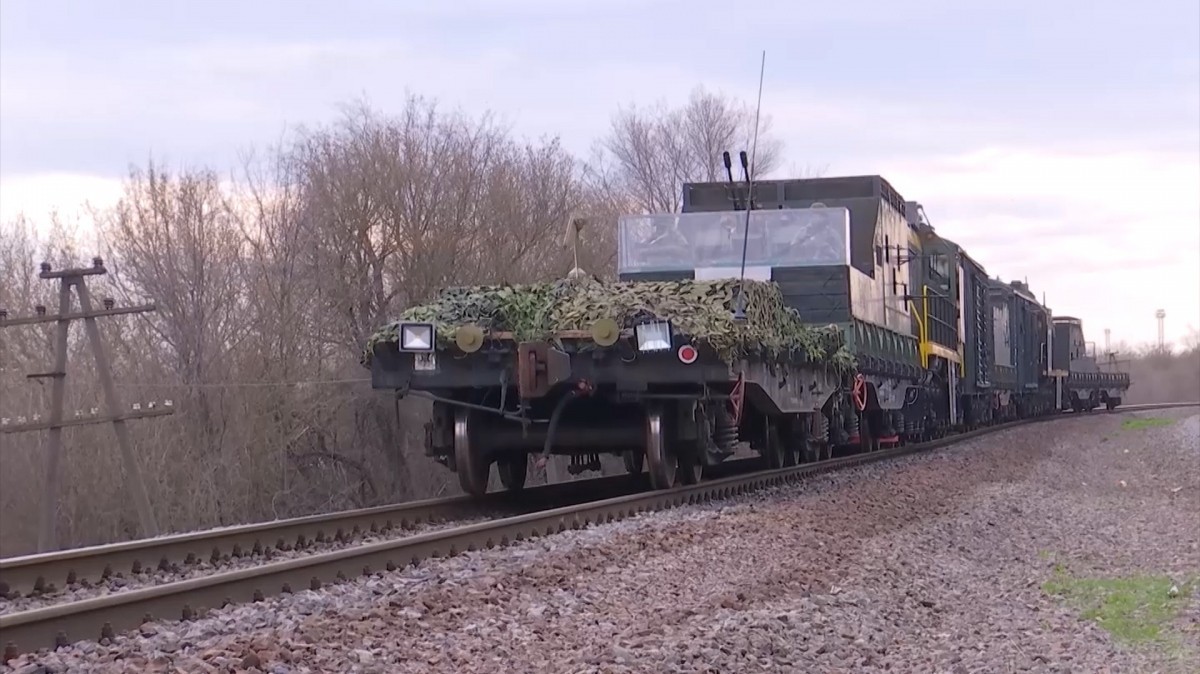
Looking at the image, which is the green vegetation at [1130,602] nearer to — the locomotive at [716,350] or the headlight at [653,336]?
the locomotive at [716,350]

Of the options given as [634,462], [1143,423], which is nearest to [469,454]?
[634,462]

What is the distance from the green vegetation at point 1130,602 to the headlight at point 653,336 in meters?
3.22

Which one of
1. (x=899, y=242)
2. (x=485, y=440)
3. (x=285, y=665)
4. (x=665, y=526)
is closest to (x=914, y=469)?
(x=899, y=242)

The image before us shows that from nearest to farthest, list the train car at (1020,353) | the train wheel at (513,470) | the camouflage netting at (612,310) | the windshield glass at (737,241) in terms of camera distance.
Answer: the camouflage netting at (612,310) < the train wheel at (513,470) < the windshield glass at (737,241) < the train car at (1020,353)

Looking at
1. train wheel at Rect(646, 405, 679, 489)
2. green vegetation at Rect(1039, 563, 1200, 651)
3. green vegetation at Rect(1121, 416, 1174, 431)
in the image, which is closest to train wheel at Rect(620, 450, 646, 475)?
train wheel at Rect(646, 405, 679, 489)

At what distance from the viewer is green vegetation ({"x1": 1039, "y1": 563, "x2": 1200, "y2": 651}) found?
728 centimetres

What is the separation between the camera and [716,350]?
33.3ft

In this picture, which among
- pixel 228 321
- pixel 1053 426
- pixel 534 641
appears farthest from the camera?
pixel 1053 426

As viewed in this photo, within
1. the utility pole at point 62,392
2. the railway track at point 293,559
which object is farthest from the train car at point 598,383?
the utility pole at point 62,392

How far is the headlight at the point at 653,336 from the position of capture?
10.1 meters

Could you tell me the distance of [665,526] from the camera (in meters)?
9.24

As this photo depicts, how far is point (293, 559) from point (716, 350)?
3.78 meters

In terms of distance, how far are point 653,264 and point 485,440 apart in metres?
3.53

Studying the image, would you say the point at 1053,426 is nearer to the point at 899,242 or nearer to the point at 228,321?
the point at 899,242
